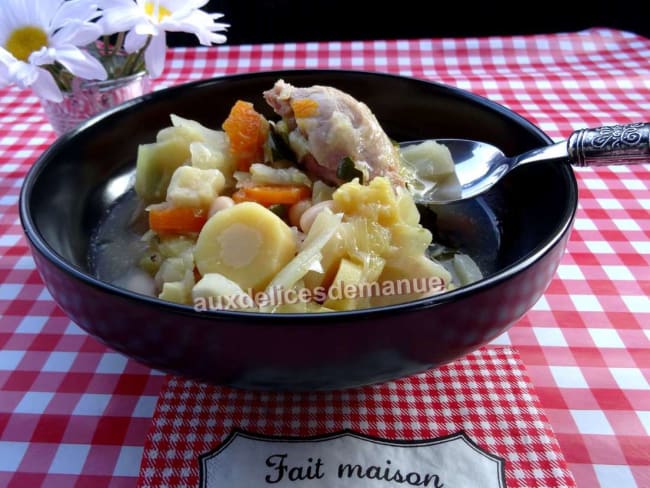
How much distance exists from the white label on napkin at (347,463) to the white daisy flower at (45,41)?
97cm

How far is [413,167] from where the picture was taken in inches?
51.6

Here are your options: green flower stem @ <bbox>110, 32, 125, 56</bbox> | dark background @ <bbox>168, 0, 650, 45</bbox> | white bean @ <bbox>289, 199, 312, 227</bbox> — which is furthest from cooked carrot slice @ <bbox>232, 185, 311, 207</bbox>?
dark background @ <bbox>168, 0, 650, 45</bbox>

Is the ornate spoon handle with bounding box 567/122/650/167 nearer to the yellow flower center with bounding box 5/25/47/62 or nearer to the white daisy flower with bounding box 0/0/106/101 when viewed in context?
the white daisy flower with bounding box 0/0/106/101

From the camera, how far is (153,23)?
1545 mm

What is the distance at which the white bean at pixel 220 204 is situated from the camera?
1103 millimetres

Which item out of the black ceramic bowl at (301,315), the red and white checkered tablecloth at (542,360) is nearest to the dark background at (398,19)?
the red and white checkered tablecloth at (542,360)

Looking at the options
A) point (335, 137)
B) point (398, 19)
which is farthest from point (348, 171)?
point (398, 19)

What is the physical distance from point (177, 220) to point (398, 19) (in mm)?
3380

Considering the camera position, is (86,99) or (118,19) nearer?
(118,19)

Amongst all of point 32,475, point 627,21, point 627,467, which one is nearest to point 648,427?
point 627,467

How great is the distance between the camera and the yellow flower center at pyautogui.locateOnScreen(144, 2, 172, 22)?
1587 millimetres

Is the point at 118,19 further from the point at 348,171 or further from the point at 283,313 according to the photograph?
the point at 283,313

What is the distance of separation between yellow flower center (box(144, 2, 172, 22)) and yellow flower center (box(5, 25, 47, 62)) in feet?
0.87

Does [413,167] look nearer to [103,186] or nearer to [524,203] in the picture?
[524,203]
